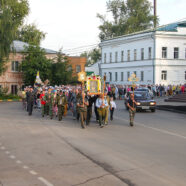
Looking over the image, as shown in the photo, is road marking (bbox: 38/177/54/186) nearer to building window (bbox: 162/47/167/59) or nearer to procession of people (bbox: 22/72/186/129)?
procession of people (bbox: 22/72/186/129)

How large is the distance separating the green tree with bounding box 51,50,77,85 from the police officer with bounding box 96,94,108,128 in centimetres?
3272

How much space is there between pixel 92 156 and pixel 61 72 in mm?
41599

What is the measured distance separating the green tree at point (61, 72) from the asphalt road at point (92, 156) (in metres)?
34.2

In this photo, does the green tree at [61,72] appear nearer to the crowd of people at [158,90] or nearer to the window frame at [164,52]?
the crowd of people at [158,90]

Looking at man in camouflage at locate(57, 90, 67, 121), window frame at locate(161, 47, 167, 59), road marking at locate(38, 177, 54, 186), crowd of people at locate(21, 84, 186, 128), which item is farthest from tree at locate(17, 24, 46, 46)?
road marking at locate(38, 177, 54, 186)

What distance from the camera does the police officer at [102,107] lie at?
1902 cm

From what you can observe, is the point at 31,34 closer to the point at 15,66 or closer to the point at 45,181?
the point at 15,66

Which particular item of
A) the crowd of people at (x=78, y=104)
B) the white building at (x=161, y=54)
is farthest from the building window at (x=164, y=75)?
the crowd of people at (x=78, y=104)

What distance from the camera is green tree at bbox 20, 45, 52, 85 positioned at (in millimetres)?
52594

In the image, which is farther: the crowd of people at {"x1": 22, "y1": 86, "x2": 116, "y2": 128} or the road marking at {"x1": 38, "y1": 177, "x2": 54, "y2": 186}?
the crowd of people at {"x1": 22, "y1": 86, "x2": 116, "y2": 128}

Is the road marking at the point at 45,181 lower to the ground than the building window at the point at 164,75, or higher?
lower

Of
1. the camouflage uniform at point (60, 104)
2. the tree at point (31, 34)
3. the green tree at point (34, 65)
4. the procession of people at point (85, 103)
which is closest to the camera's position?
the procession of people at point (85, 103)

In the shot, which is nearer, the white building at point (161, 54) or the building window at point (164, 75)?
the white building at point (161, 54)

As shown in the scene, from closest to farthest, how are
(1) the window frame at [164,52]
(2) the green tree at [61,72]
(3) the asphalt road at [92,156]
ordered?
(3) the asphalt road at [92,156]
(2) the green tree at [61,72]
(1) the window frame at [164,52]
